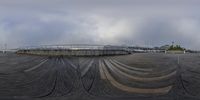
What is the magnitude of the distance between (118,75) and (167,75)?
21.5ft

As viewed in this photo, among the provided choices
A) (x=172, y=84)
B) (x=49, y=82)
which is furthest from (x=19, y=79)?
(x=172, y=84)

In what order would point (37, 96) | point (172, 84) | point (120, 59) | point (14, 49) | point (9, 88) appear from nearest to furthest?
point (37, 96)
point (9, 88)
point (172, 84)
point (120, 59)
point (14, 49)

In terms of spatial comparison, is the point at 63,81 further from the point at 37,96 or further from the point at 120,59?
the point at 120,59

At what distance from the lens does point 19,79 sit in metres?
55.8

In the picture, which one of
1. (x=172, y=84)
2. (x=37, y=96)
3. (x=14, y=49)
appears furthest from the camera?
(x=14, y=49)

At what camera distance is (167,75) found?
5894 centimetres

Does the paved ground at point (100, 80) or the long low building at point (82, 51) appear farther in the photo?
the long low building at point (82, 51)

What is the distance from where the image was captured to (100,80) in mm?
56188

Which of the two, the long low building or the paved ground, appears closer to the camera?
the paved ground

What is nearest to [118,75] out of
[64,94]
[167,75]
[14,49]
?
[167,75]

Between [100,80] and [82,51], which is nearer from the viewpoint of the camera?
[100,80]

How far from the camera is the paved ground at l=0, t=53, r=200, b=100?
162 feet

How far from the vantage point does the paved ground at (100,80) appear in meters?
A: 49.5

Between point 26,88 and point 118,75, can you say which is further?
point 118,75
